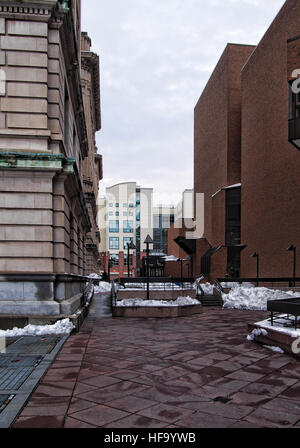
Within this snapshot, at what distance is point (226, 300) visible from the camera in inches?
934

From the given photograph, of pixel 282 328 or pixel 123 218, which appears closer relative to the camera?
pixel 282 328

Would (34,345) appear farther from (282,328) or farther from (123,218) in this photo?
(123,218)

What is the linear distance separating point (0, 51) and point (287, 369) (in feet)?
35.7

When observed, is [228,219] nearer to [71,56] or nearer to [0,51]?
[71,56]

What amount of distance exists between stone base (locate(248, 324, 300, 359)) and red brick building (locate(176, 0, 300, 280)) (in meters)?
10.1

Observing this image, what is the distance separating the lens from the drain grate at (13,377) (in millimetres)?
5771

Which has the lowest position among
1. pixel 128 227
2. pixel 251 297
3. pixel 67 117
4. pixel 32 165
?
pixel 251 297

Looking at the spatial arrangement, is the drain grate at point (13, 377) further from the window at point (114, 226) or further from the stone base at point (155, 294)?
the window at point (114, 226)

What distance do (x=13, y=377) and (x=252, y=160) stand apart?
34.7 meters

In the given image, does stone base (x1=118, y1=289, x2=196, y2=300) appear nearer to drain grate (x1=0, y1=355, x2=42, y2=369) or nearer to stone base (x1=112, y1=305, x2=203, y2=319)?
stone base (x1=112, y1=305, x2=203, y2=319)

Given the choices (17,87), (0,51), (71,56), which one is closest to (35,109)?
(17,87)

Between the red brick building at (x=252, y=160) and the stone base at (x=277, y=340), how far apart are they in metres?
10.1

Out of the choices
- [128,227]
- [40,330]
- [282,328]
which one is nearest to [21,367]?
[40,330]

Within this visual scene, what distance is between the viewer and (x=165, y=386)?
6.13 meters
